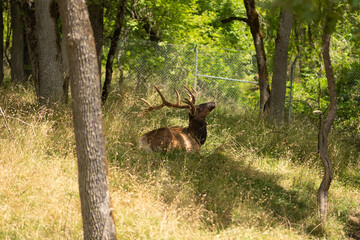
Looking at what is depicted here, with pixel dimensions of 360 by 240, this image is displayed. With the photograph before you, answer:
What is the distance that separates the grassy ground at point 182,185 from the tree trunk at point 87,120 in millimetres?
787

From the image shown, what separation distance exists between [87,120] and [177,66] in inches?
400

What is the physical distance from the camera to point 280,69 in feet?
31.7

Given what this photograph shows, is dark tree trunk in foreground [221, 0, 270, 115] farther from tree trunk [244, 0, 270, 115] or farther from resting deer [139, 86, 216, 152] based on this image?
resting deer [139, 86, 216, 152]

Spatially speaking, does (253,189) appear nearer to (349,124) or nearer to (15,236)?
(15,236)

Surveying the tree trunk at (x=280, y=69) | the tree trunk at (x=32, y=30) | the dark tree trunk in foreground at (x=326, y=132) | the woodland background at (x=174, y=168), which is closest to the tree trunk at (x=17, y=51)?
the woodland background at (x=174, y=168)

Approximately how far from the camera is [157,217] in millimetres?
4914

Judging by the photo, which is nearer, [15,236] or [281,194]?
[15,236]

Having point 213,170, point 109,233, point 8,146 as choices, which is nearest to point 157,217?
point 109,233

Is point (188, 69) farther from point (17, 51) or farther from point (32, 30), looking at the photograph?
point (32, 30)

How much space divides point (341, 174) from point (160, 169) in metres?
3.75

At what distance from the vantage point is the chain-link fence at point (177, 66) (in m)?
12.8

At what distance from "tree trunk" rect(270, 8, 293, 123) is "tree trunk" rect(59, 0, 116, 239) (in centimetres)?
655

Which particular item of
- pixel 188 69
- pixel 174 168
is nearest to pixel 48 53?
pixel 174 168

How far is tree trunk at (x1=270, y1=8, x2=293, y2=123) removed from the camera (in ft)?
30.9
